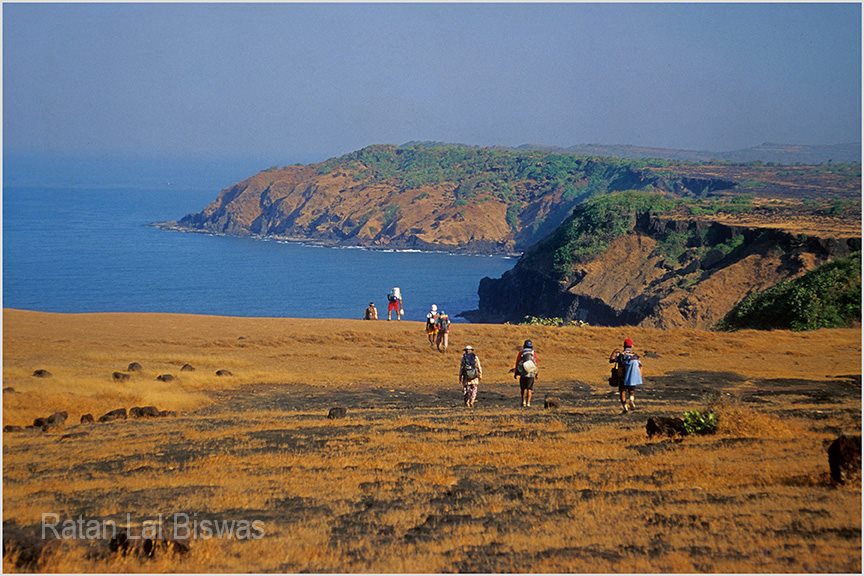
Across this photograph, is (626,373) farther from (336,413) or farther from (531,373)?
(336,413)

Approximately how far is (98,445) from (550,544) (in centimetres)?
815

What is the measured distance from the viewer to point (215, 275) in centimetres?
12588

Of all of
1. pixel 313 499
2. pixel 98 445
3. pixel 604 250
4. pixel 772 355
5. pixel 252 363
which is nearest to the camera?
pixel 313 499

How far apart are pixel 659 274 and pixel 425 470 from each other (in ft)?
216

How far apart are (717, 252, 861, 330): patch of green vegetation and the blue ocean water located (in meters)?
54.8

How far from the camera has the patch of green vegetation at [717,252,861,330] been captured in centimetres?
3841

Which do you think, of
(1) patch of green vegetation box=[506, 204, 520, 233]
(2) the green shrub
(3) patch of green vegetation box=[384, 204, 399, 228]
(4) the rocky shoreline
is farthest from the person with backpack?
(3) patch of green vegetation box=[384, 204, 399, 228]

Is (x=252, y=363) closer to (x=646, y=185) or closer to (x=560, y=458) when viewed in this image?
(x=560, y=458)

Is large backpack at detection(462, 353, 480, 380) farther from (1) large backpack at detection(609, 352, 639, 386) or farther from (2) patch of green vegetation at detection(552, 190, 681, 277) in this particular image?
(2) patch of green vegetation at detection(552, 190, 681, 277)

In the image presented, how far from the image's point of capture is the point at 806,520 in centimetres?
1005

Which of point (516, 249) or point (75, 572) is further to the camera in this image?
point (516, 249)

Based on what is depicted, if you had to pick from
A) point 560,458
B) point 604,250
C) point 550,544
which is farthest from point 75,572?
point 604,250

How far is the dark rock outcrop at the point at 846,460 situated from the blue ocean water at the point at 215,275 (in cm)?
8366

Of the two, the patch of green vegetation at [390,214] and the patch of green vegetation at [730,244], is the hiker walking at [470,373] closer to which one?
the patch of green vegetation at [730,244]
